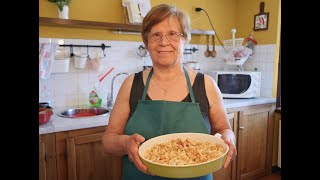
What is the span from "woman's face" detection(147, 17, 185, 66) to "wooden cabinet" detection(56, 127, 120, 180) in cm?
88

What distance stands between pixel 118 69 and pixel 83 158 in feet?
3.12

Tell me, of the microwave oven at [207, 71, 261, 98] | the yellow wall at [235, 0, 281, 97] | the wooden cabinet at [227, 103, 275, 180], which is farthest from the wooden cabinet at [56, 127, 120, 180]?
the yellow wall at [235, 0, 281, 97]

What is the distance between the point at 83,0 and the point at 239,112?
5.59ft

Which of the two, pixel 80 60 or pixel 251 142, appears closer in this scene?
pixel 80 60

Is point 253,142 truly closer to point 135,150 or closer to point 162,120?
point 162,120

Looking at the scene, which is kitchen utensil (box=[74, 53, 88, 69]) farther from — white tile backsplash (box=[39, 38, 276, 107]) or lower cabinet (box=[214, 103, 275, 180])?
lower cabinet (box=[214, 103, 275, 180])

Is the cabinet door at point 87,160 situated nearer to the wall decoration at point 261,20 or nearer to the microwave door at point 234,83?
the microwave door at point 234,83

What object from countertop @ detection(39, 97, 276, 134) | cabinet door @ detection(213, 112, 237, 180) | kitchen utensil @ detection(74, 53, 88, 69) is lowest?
cabinet door @ detection(213, 112, 237, 180)

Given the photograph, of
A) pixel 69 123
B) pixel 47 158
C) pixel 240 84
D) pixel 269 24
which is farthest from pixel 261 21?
pixel 47 158

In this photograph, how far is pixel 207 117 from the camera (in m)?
1.14

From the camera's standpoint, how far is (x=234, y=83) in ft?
8.73

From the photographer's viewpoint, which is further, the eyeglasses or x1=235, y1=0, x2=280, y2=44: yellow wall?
x1=235, y1=0, x2=280, y2=44: yellow wall

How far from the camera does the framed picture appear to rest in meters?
2.79
